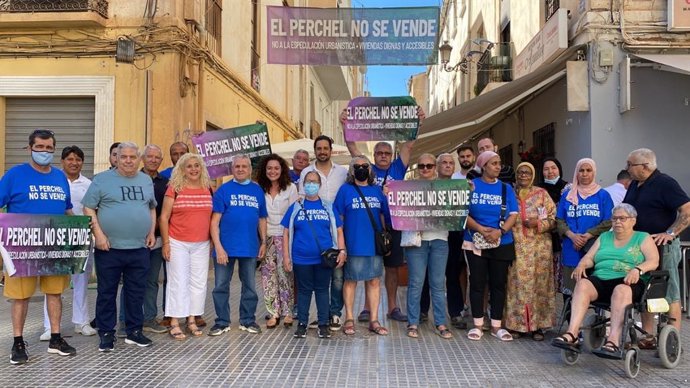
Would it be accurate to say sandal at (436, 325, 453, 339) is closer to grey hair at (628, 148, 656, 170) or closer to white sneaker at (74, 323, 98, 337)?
grey hair at (628, 148, 656, 170)

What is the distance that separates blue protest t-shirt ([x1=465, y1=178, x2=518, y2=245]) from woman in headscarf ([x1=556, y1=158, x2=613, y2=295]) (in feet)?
1.64

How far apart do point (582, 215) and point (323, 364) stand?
2864 millimetres

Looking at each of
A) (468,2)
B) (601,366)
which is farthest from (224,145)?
(468,2)

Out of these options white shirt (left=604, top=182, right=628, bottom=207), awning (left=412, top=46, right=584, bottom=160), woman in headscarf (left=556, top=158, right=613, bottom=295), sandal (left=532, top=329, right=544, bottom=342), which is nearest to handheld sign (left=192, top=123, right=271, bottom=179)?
woman in headscarf (left=556, top=158, right=613, bottom=295)

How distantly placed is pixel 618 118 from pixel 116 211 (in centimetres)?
749

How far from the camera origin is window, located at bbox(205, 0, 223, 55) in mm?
12359

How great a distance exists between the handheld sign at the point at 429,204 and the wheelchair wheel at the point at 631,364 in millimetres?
1904

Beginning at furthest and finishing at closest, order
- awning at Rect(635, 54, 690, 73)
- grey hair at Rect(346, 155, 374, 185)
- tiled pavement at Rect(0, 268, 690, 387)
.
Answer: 1. awning at Rect(635, 54, 690, 73)
2. grey hair at Rect(346, 155, 374, 185)
3. tiled pavement at Rect(0, 268, 690, 387)

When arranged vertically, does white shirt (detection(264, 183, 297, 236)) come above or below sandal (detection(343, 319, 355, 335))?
above

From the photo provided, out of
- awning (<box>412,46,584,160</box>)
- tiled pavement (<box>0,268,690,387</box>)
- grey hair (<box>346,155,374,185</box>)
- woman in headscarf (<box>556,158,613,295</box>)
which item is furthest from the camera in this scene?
awning (<box>412,46,584,160</box>)

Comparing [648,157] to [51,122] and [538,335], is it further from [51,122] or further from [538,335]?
[51,122]

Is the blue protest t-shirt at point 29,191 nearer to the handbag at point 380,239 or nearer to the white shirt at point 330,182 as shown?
the white shirt at point 330,182

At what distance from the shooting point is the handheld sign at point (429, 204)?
19.4 ft

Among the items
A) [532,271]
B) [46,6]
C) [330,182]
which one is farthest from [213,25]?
[532,271]
